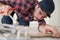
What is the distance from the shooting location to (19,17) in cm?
154

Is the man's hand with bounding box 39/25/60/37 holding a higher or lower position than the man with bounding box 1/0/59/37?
lower

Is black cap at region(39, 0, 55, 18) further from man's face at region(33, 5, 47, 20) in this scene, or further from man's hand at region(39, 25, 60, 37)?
man's hand at region(39, 25, 60, 37)

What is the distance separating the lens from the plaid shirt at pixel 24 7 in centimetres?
151

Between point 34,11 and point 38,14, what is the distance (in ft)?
0.16

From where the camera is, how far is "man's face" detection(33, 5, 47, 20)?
1500 mm

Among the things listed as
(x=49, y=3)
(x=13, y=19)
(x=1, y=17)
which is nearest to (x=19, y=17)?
(x=13, y=19)

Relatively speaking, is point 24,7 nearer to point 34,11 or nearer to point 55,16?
point 34,11

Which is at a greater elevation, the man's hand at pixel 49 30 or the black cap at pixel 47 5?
the black cap at pixel 47 5

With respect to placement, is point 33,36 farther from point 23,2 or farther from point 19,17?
point 23,2

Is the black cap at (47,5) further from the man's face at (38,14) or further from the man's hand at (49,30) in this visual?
the man's hand at (49,30)

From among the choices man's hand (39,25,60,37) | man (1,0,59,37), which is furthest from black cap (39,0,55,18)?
man's hand (39,25,60,37)

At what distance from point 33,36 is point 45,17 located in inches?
8.7

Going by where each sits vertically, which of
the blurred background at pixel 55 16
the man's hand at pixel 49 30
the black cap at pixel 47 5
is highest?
the black cap at pixel 47 5

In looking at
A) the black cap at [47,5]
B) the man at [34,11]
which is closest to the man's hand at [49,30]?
the man at [34,11]
